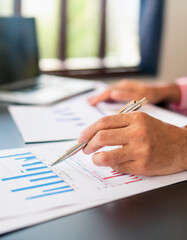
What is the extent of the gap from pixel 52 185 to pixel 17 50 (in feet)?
2.76

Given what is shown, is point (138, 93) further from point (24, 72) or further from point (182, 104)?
point (24, 72)

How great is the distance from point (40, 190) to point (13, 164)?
0.11 metres

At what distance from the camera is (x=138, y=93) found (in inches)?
43.6

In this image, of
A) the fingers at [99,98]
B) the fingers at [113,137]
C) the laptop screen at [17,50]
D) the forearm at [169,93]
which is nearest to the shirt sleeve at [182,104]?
the forearm at [169,93]

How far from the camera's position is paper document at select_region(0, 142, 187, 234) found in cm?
45

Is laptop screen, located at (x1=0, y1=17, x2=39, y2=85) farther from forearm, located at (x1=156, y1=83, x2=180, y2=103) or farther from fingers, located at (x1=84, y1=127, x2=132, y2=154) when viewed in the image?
fingers, located at (x1=84, y1=127, x2=132, y2=154)

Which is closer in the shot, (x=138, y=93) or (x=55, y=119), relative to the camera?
(x=55, y=119)

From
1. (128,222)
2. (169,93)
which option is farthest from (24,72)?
(128,222)

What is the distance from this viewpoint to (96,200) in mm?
486

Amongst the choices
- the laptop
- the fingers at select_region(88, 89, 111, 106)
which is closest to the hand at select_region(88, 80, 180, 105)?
the fingers at select_region(88, 89, 111, 106)

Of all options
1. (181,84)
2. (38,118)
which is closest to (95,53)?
(181,84)

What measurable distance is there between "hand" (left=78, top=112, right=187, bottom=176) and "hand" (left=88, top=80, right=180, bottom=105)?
480 millimetres

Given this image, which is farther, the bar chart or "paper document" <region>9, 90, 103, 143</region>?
"paper document" <region>9, 90, 103, 143</region>

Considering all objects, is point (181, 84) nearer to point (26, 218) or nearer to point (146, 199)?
point (146, 199)
